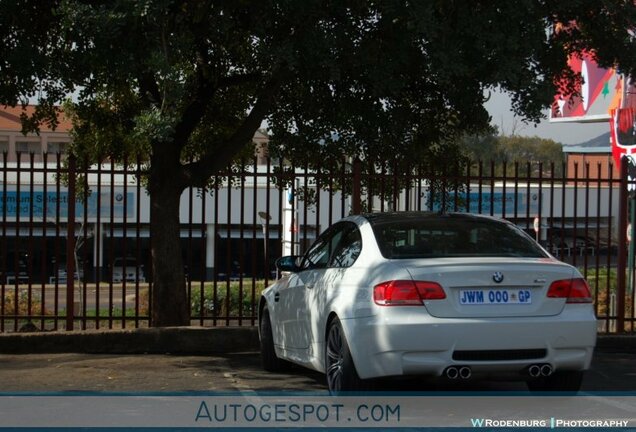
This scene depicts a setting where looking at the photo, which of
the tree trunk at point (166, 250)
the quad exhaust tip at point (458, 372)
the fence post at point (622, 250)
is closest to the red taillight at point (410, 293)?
the quad exhaust tip at point (458, 372)

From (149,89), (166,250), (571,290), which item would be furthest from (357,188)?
(571,290)

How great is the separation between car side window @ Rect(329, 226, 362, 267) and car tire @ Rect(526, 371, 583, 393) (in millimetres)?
1746

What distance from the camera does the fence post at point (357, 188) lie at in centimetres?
1131

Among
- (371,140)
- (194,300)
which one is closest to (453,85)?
(371,140)

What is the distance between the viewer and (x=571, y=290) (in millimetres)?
7121

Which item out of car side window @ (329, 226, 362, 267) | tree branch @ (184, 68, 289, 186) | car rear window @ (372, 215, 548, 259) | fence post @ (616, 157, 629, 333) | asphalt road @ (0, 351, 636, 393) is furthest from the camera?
fence post @ (616, 157, 629, 333)

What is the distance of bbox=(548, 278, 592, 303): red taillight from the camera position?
704 centimetres

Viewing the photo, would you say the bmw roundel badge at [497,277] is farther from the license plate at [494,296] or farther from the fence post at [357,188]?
the fence post at [357,188]

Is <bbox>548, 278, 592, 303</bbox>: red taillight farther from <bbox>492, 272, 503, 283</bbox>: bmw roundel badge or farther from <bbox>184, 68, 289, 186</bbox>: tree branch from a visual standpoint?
<bbox>184, 68, 289, 186</bbox>: tree branch

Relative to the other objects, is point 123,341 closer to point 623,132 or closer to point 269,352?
point 269,352

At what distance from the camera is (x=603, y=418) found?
681 cm

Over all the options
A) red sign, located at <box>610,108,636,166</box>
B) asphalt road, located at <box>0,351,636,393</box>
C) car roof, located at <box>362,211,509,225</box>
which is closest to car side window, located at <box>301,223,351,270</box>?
car roof, located at <box>362,211,509,225</box>

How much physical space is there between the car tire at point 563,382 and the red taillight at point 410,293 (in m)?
1.31

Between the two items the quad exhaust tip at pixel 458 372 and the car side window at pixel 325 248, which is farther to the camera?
the car side window at pixel 325 248
